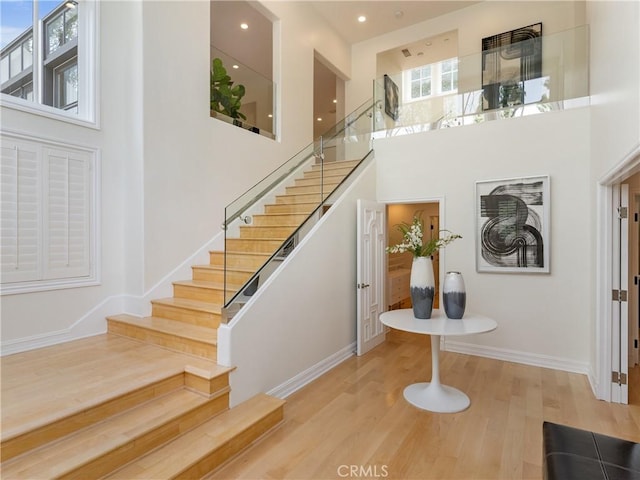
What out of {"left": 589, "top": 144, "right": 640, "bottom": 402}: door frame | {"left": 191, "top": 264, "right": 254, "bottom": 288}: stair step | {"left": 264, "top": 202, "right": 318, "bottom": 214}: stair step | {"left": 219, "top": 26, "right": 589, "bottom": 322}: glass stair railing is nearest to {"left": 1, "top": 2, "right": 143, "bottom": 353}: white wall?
{"left": 191, "top": 264, "right": 254, "bottom": 288}: stair step

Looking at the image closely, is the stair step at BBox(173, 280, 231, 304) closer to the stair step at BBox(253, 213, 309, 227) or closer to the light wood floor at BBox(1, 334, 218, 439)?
the light wood floor at BBox(1, 334, 218, 439)

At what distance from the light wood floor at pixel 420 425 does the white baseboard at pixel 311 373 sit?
0.24ft

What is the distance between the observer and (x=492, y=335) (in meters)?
4.43

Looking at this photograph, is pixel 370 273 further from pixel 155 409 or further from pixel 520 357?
pixel 155 409

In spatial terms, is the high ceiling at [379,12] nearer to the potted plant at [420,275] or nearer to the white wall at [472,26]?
the white wall at [472,26]

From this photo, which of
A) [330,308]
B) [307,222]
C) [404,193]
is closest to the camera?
[307,222]

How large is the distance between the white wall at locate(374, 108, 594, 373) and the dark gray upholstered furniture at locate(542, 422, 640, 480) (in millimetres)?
2621

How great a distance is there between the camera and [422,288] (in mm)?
3332

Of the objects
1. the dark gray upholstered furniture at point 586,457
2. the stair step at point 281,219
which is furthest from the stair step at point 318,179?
A: the dark gray upholstered furniture at point 586,457

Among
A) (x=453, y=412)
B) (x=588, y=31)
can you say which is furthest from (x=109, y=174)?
(x=588, y=31)

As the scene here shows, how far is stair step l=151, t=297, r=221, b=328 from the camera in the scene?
3.41 meters

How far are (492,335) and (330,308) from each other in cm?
214

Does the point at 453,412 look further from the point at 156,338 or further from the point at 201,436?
the point at 156,338

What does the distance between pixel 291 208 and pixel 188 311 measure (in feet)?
5.93
